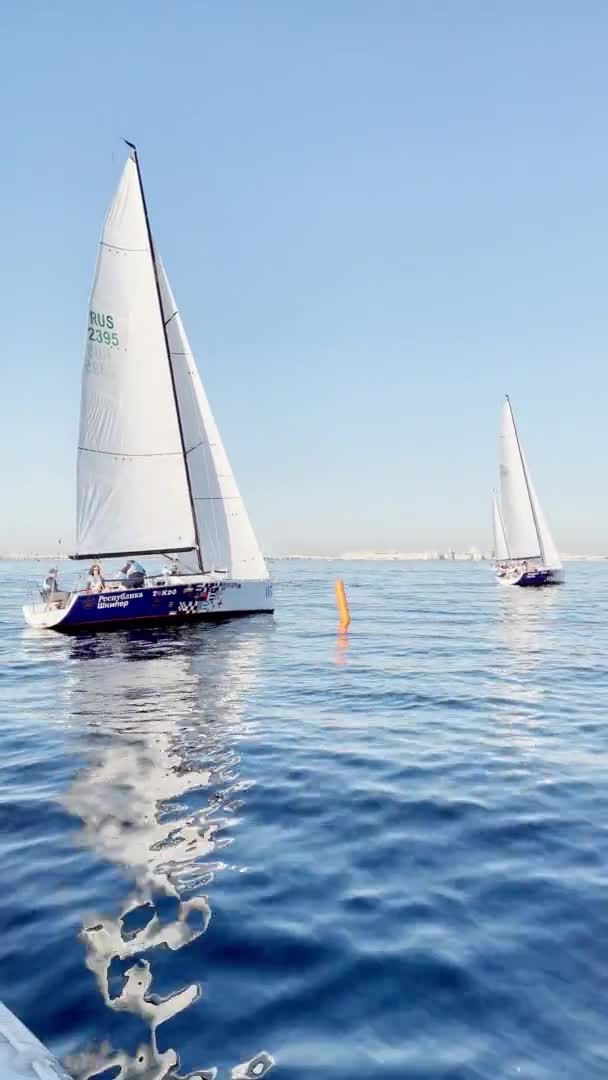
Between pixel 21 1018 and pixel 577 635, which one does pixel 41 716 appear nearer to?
pixel 21 1018

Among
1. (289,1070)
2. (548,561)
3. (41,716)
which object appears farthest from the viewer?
(548,561)

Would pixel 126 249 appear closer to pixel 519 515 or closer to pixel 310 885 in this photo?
pixel 310 885

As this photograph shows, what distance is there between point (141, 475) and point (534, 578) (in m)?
39.7

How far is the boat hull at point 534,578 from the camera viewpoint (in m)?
56.2

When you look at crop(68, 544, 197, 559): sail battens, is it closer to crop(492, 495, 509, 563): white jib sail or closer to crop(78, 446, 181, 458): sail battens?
crop(78, 446, 181, 458): sail battens

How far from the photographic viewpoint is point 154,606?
81.3 feet

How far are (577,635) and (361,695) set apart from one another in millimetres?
14206

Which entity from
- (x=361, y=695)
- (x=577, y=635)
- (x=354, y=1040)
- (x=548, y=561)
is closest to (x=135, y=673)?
(x=361, y=695)

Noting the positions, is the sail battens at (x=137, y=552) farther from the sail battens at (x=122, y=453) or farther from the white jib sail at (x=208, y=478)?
the sail battens at (x=122, y=453)

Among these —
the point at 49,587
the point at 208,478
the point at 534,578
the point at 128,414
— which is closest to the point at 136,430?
the point at 128,414

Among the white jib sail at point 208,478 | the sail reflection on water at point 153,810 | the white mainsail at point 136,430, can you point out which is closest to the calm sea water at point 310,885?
the sail reflection on water at point 153,810

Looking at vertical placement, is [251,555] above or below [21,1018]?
above

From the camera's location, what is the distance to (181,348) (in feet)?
95.8

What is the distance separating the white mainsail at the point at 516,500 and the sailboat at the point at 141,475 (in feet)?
112
